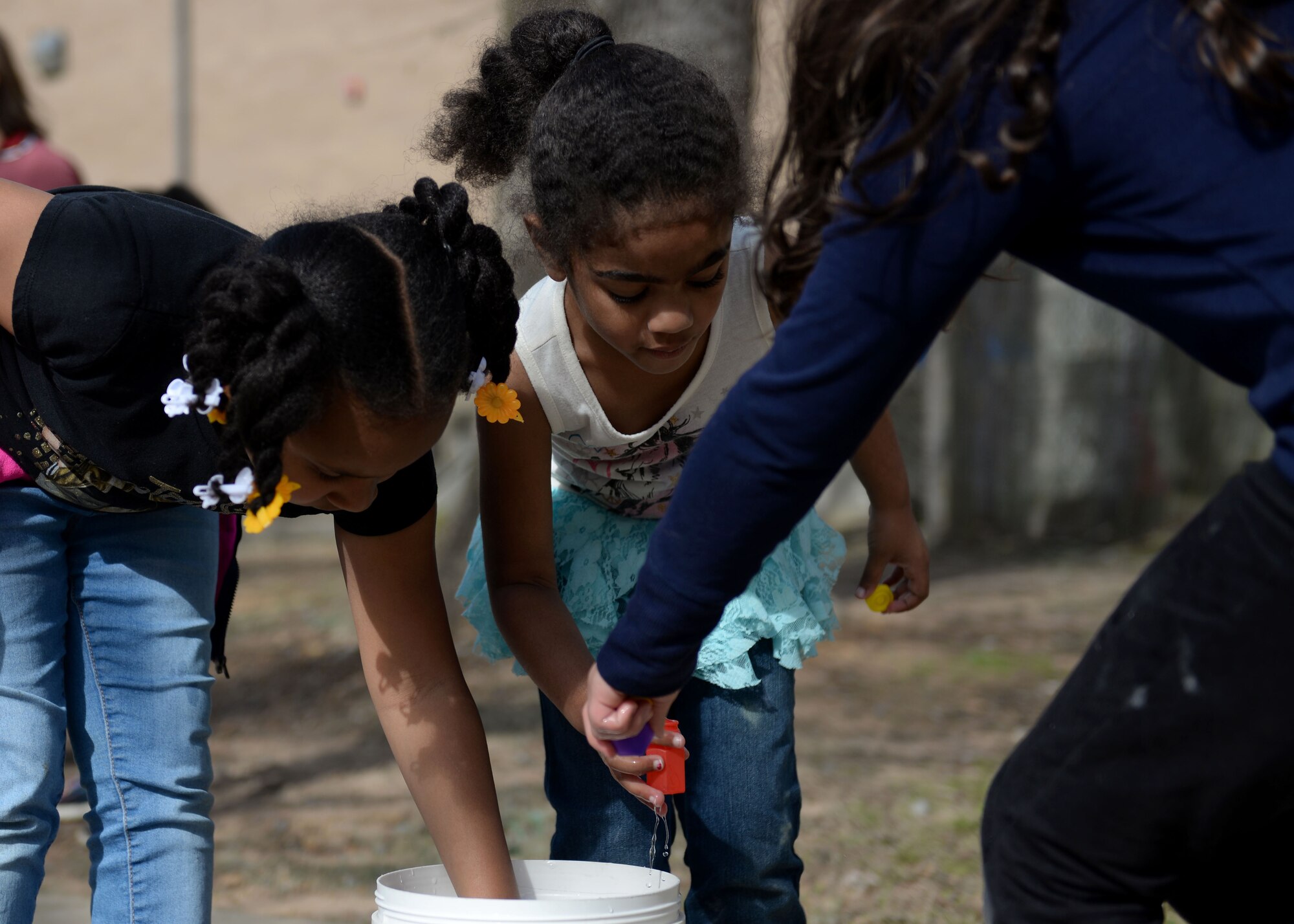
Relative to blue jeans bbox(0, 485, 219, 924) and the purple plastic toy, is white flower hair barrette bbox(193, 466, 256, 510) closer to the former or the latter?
blue jeans bbox(0, 485, 219, 924)

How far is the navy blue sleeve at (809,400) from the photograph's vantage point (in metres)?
1.25

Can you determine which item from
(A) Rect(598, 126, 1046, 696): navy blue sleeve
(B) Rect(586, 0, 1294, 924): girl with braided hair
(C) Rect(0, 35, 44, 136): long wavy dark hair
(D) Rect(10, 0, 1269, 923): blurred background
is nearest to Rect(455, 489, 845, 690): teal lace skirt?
(D) Rect(10, 0, 1269, 923): blurred background

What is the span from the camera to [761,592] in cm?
224

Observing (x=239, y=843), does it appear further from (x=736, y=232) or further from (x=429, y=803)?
(x=736, y=232)

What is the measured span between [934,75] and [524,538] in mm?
1089

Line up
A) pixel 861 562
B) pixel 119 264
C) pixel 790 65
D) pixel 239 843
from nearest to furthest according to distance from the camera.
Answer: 1. pixel 790 65
2. pixel 119 264
3. pixel 239 843
4. pixel 861 562

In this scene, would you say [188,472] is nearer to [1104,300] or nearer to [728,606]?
[728,606]

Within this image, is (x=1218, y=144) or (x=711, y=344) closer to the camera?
(x=1218, y=144)

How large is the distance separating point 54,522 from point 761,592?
1.09 meters

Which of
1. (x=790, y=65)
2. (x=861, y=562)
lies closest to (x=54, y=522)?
(x=790, y=65)

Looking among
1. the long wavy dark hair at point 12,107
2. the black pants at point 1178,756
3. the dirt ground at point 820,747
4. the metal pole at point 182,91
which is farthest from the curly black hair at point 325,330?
the metal pole at point 182,91

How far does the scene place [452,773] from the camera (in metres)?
2.06

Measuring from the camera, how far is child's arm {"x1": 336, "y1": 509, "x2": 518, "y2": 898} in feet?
6.72

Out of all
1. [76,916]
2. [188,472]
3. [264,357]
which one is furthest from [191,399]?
[76,916]
